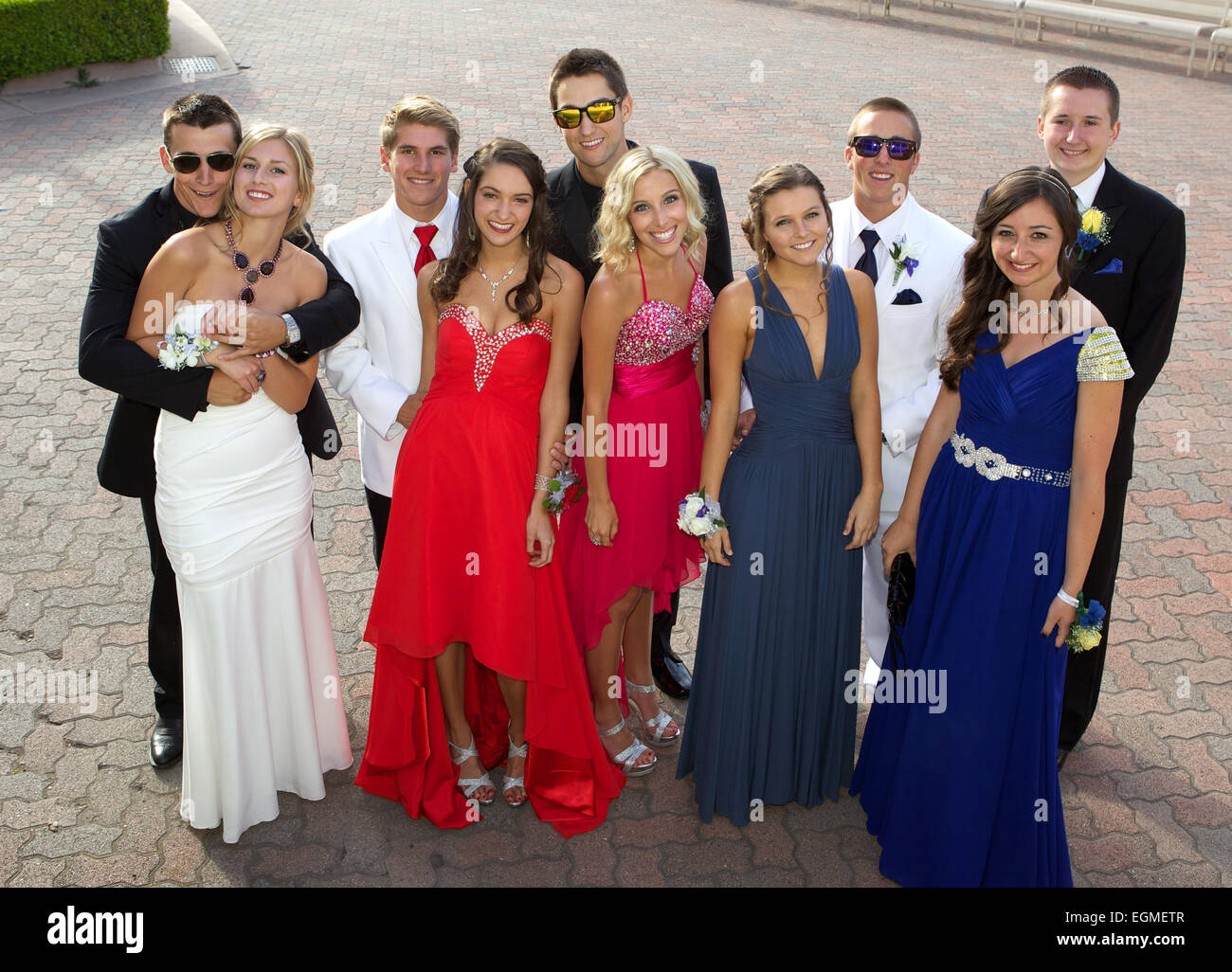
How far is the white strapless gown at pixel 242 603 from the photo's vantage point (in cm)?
390

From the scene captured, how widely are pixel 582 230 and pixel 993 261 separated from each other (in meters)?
1.65

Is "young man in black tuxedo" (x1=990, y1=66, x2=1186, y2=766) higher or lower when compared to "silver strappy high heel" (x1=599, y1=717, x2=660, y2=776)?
higher

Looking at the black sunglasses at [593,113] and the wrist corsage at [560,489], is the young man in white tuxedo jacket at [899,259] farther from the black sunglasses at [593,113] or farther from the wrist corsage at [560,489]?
the wrist corsage at [560,489]

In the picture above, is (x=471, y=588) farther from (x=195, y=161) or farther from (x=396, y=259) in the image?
(x=195, y=161)

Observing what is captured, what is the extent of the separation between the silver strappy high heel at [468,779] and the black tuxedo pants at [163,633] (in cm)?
113

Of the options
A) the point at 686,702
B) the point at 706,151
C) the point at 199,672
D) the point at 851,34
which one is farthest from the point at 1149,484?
the point at 851,34

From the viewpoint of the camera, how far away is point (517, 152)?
3.95m

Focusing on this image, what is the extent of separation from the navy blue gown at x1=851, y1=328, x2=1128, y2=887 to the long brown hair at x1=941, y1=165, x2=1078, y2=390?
0.06 metres

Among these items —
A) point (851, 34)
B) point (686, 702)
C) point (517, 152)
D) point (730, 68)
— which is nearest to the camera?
point (517, 152)

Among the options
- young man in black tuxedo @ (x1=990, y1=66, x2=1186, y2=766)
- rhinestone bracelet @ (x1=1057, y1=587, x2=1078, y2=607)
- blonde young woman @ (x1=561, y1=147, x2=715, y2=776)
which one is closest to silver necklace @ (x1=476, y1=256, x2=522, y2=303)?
blonde young woman @ (x1=561, y1=147, x2=715, y2=776)

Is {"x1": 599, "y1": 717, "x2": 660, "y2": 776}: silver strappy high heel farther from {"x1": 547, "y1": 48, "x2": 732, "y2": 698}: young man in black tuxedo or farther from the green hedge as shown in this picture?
the green hedge

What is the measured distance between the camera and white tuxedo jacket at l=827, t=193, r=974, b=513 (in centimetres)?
438
